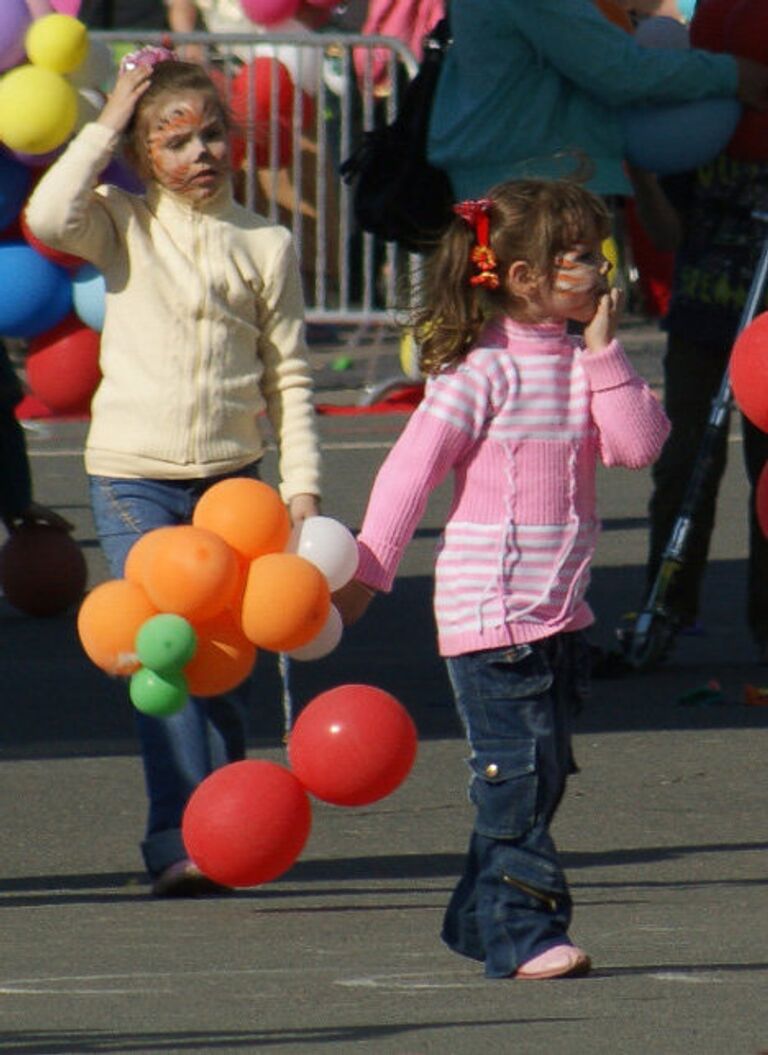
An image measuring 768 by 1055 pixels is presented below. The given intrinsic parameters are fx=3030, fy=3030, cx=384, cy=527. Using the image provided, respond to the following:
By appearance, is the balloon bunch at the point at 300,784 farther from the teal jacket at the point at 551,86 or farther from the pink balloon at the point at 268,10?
the pink balloon at the point at 268,10

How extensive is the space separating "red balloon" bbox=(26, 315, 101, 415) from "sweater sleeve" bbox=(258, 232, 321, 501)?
67.0 inches

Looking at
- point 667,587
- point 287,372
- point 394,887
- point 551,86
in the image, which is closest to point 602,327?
point 287,372

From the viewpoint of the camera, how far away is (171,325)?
6.49m

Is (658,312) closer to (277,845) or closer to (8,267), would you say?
(8,267)

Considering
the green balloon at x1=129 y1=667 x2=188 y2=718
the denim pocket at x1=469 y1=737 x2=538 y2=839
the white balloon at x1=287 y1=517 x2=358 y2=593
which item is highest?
the white balloon at x1=287 y1=517 x2=358 y2=593

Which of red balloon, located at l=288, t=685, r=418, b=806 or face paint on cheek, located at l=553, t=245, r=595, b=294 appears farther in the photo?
face paint on cheek, located at l=553, t=245, r=595, b=294

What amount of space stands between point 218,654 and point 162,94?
1.47 meters

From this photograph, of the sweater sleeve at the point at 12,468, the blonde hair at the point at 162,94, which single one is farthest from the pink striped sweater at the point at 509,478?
the sweater sleeve at the point at 12,468

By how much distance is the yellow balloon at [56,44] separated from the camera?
7789mm

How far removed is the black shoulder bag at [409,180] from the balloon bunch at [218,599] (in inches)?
151

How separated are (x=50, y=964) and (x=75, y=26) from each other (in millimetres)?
3063

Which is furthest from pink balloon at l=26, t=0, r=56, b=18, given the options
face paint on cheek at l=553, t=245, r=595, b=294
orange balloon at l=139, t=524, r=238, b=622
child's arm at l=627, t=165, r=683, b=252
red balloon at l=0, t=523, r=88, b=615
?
orange balloon at l=139, t=524, r=238, b=622

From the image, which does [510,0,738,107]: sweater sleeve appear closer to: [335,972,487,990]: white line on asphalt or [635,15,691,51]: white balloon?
[635,15,691,51]: white balloon

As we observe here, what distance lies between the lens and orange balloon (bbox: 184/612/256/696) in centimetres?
562
